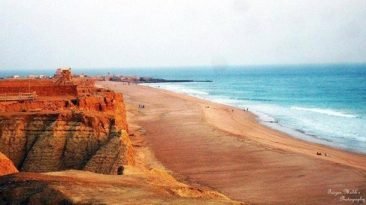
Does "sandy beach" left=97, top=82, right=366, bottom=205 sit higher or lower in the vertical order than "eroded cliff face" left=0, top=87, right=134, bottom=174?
lower

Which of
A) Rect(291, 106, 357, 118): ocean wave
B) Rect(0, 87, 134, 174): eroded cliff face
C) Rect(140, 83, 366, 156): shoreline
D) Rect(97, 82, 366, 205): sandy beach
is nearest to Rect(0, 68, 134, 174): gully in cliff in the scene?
Rect(0, 87, 134, 174): eroded cliff face

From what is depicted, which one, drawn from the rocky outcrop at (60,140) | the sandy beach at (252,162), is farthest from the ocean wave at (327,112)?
the rocky outcrop at (60,140)

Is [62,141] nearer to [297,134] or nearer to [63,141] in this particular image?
[63,141]

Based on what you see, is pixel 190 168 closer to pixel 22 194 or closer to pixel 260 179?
A: pixel 260 179

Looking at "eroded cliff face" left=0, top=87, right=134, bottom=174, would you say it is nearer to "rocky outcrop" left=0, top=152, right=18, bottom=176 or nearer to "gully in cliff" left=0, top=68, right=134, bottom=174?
"gully in cliff" left=0, top=68, right=134, bottom=174

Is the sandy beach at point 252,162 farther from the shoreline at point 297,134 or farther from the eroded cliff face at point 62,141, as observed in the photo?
the eroded cliff face at point 62,141

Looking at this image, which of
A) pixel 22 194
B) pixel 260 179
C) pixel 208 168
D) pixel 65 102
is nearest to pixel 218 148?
pixel 208 168

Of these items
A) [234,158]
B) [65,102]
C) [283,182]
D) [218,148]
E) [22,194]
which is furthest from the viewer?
[218,148]
